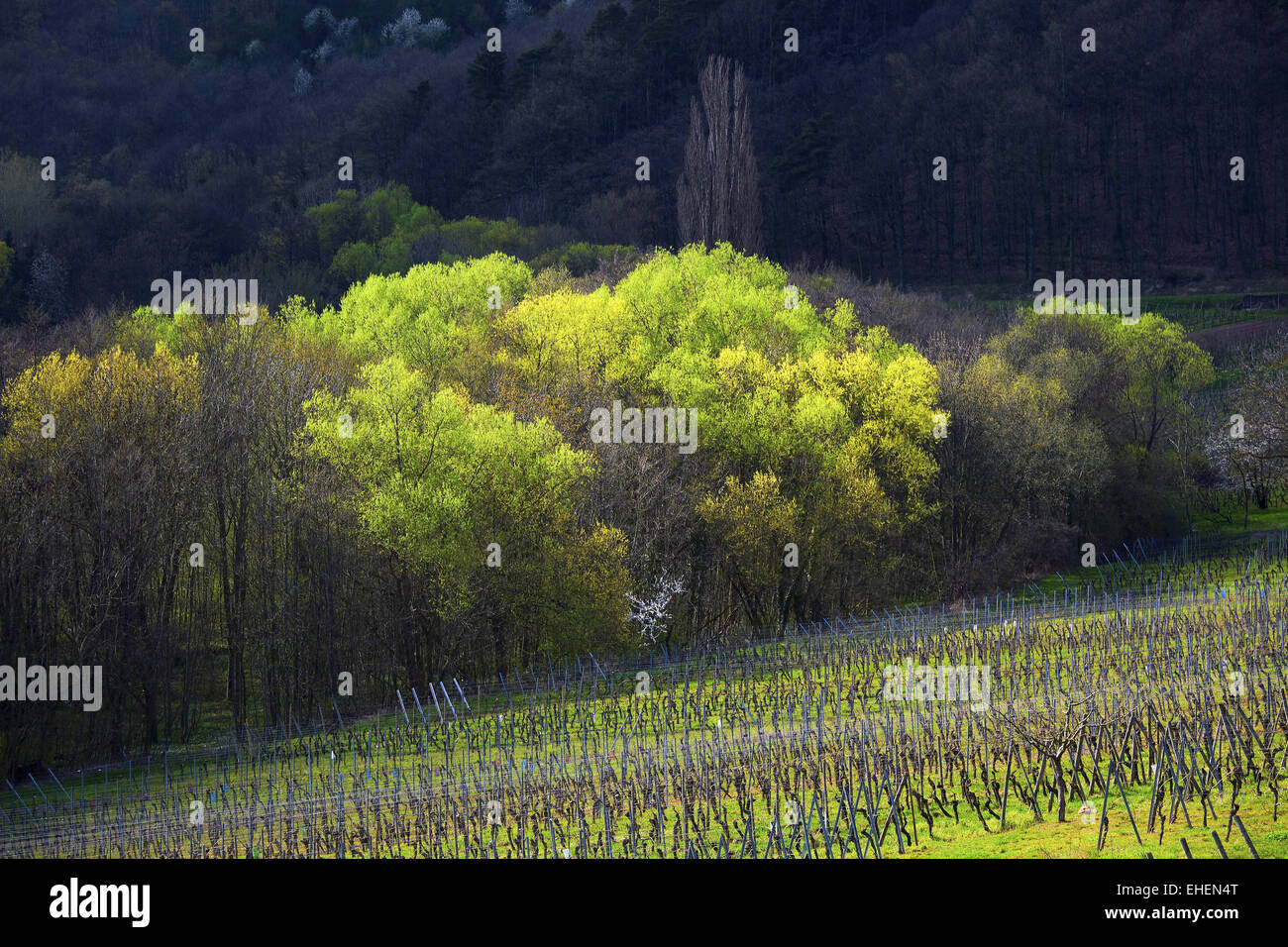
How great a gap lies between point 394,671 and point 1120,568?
28.1 meters

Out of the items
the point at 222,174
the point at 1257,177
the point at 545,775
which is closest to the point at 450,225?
the point at 222,174

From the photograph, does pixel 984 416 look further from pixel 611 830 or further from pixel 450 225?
pixel 450 225

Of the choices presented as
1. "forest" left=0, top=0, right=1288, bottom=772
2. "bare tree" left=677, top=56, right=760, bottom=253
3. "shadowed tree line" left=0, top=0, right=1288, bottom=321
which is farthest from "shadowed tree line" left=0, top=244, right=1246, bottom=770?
"shadowed tree line" left=0, top=0, right=1288, bottom=321

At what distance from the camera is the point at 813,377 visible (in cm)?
5206

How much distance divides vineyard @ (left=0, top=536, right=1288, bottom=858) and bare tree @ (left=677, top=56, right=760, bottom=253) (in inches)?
1487

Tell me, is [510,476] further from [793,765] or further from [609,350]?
[793,765]

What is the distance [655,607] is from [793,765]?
52.0 ft

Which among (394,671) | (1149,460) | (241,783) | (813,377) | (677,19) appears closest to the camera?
(241,783)

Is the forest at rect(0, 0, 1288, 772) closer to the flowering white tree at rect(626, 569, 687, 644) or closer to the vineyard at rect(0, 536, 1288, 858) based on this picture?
the flowering white tree at rect(626, 569, 687, 644)

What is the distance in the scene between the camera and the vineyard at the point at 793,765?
69.6 ft

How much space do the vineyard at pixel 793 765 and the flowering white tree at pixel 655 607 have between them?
2.10 metres

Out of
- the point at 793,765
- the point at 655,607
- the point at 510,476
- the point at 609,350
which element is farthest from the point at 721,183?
the point at 793,765

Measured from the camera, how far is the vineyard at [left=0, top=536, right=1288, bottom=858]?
21219 millimetres

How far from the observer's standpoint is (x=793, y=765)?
26.2 metres
